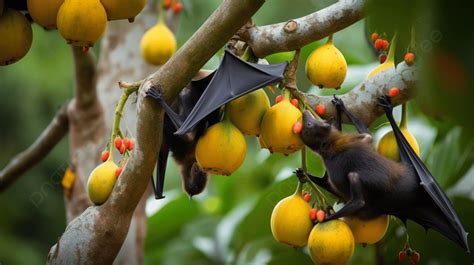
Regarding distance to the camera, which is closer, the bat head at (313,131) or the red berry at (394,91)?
the bat head at (313,131)

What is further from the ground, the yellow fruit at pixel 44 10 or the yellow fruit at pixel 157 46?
the yellow fruit at pixel 44 10

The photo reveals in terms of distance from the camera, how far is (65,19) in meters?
1.57

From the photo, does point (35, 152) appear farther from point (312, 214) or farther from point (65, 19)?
point (65, 19)

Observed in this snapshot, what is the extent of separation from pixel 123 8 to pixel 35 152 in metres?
2.91

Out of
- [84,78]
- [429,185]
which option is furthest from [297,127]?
[84,78]

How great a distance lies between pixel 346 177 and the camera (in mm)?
2309

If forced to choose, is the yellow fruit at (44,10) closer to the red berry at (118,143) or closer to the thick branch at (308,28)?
the red berry at (118,143)

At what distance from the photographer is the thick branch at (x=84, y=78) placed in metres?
4.07

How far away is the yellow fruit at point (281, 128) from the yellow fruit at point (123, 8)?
0.50m

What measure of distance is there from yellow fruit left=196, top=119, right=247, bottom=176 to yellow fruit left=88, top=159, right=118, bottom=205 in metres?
0.35

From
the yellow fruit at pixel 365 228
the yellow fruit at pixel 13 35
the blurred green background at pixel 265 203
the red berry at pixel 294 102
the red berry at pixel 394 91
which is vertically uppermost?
the yellow fruit at pixel 13 35

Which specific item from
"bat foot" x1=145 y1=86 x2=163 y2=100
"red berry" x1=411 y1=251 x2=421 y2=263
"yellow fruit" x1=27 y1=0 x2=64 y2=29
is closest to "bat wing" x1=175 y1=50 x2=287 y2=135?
"bat foot" x1=145 y1=86 x2=163 y2=100

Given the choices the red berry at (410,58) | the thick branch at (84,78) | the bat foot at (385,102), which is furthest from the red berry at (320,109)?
the thick branch at (84,78)

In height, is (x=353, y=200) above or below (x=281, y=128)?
below
